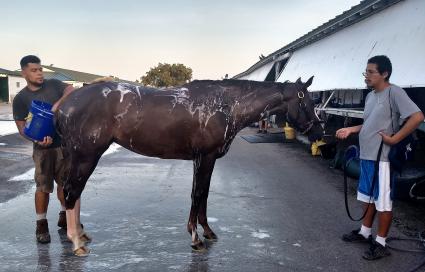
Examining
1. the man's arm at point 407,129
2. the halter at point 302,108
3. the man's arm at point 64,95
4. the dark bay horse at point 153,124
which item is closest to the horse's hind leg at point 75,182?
the dark bay horse at point 153,124

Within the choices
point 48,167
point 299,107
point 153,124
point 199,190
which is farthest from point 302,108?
point 48,167

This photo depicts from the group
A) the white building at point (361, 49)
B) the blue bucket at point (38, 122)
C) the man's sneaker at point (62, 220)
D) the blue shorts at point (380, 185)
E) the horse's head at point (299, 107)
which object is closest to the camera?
the blue shorts at point (380, 185)

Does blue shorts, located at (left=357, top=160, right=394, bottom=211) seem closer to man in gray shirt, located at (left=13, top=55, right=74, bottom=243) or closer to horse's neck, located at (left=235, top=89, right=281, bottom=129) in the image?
horse's neck, located at (left=235, top=89, right=281, bottom=129)

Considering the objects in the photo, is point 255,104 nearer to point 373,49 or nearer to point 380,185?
point 380,185

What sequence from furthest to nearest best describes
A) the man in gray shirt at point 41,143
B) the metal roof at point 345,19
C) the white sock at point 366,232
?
the metal roof at point 345,19 < the white sock at point 366,232 < the man in gray shirt at point 41,143

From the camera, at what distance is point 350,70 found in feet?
29.7

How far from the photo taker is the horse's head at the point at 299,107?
4.95m

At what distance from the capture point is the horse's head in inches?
195

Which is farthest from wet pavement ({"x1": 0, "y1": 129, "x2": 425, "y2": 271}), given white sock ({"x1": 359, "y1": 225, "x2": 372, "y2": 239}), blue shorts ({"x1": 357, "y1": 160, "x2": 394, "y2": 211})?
blue shorts ({"x1": 357, "y1": 160, "x2": 394, "y2": 211})

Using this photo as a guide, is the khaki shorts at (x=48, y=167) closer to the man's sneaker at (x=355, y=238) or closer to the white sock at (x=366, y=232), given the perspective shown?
the man's sneaker at (x=355, y=238)

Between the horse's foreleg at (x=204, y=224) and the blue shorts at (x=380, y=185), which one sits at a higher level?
the blue shorts at (x=380, y=185)

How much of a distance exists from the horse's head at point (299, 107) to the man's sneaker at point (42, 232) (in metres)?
3.07

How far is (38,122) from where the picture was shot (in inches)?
181

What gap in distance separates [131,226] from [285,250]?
2.01 metres
